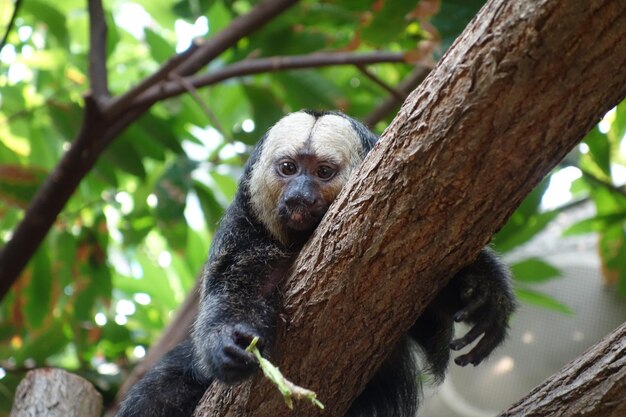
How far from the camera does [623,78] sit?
2166mm

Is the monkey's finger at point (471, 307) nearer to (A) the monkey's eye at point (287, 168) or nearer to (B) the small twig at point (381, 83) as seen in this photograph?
(A) the monkey's eye at point (287, 168)

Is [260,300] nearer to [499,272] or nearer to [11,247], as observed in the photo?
[499,272]

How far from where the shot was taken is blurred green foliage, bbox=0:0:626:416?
4.94m

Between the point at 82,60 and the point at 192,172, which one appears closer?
the point at 192,172

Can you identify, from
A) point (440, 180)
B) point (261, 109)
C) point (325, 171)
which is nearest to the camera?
point (440, 180)

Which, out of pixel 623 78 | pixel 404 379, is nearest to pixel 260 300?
pixel 404 379

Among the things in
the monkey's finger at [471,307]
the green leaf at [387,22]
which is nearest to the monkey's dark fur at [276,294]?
the monkey's finger at [471,307]

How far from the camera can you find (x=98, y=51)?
476cm

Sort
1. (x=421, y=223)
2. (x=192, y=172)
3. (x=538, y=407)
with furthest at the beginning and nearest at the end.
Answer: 1. (x=192, y=172)
2. (x=538, y=407)
3. (x=421, y=223)

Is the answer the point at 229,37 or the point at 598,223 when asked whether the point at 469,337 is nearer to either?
the point at 229,37

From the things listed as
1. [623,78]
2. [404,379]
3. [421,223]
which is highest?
[623,78]

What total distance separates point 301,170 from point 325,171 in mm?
104

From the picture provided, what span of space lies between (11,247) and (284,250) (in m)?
2.20

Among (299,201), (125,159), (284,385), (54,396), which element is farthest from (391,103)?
(284,385)
